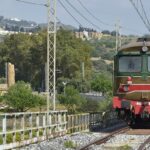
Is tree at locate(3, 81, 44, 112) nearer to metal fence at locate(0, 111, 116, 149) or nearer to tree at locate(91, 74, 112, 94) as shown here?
tree at locate(91, 74, 112, 94)

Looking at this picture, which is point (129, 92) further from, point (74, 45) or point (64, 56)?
point (74, 45)

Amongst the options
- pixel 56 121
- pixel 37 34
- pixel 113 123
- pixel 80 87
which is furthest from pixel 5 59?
pixel 56 121

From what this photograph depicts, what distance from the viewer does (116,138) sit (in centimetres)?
2377

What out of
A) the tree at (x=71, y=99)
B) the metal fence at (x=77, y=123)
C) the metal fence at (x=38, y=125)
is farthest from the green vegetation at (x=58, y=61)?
the metal fence at (x=77, y=123)

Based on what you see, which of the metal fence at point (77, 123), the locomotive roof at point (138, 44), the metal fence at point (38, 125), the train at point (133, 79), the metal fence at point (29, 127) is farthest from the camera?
the metal fence at point (77, 123)

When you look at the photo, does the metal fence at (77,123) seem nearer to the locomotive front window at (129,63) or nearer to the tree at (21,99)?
the locomotive front window at (129,63)

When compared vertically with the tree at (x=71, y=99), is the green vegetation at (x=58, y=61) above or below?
above

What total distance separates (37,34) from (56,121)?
89.3 m

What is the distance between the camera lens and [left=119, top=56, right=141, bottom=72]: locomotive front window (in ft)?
86.0

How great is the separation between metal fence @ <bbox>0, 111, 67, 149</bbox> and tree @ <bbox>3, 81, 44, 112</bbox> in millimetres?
61300

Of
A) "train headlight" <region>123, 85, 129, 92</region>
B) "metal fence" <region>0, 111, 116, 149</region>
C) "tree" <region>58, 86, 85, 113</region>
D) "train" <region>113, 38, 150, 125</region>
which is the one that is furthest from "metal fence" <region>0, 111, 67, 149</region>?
"tree" <region>58, 86, 85, 113</region>

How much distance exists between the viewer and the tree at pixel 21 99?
90.1m

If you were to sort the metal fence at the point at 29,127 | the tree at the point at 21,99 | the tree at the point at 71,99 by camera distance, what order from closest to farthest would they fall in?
the metal fence at the point at 29,127 → the tree at the point at 71,99 → the tree at the point at 21,99

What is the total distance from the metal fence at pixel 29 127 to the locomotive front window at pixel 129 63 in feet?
12.7
